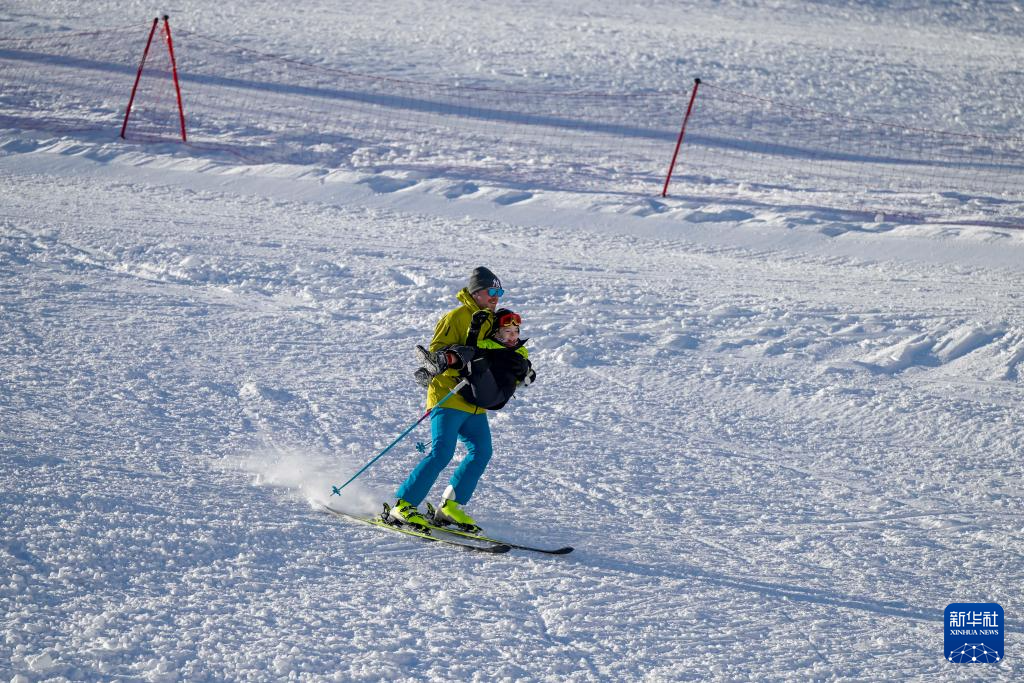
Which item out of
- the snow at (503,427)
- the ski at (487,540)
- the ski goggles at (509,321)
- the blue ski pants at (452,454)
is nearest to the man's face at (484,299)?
the ski goggles at (509,321)

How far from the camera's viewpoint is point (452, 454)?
5387 millimetres

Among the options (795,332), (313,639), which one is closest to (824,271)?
(795,332)

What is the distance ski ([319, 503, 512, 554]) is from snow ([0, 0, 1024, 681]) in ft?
0.21

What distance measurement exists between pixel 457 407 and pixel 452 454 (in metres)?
0.25

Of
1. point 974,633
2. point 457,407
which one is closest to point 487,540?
point 457,407

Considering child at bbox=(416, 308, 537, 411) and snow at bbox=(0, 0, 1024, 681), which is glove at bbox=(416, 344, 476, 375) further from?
snow at bbox=(0, 0, 1024, 681)

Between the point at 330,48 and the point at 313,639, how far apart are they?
18.1 m

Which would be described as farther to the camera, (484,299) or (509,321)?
(484,299)

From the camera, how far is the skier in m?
5.27

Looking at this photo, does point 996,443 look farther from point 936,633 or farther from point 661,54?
point 661,54

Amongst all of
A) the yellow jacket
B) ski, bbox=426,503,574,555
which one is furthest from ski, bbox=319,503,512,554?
the yellow jacket

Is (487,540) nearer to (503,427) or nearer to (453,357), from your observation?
(453,357)

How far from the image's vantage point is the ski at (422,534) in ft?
17.4

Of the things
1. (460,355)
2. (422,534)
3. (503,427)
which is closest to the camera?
(460,355)
